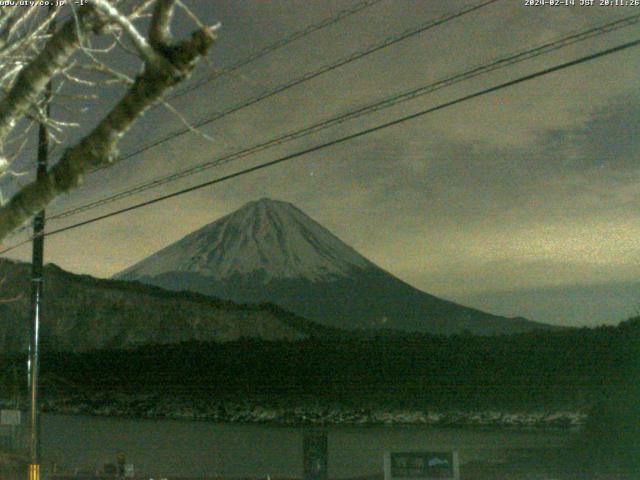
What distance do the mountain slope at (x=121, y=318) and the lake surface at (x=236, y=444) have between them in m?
34.1

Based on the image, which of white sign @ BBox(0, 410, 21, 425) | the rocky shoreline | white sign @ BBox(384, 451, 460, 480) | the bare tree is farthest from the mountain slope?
the bare tree

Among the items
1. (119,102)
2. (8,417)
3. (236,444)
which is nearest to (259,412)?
(236,444)

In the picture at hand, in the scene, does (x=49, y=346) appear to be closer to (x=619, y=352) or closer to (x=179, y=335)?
(x=179, y=335)

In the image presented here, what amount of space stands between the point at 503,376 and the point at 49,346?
55696mm

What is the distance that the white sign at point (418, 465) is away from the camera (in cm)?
1570

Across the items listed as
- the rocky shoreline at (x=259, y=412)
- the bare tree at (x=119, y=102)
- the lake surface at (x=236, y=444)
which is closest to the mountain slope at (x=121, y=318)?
the rocky shoreline at (x=259, y=412)

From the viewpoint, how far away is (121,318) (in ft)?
330

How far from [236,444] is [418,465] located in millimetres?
31148

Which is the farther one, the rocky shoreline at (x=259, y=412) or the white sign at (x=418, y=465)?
the rocky shoreline at (x=259, y=412)

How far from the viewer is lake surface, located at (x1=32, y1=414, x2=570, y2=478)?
3273cm

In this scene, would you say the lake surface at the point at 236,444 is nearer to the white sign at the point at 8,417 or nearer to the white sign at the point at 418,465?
the white sign at the point at 8,417

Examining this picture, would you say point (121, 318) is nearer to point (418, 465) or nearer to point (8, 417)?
point (8, 417)

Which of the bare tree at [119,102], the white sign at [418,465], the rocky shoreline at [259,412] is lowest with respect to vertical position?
the rocky shoreline at [259,412]

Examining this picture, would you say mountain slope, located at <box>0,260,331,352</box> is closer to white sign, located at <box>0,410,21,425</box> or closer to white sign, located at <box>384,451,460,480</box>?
white sign, located at <box>0,410,21,425</box>
